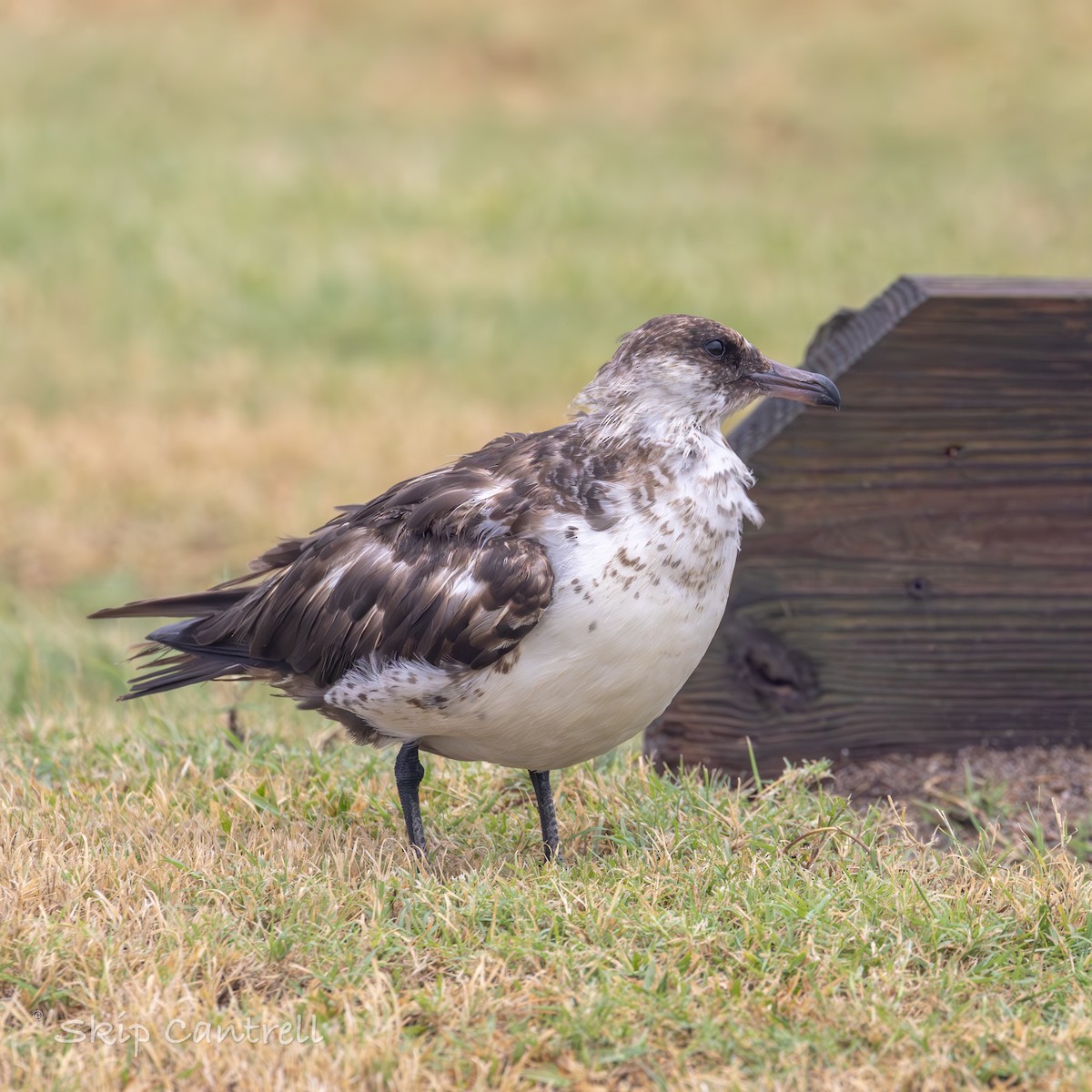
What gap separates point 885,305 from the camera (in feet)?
14.4

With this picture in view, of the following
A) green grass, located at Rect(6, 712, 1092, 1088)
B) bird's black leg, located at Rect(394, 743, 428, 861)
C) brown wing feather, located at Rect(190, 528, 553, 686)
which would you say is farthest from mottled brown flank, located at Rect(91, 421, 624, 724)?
green grass, located at Rect(6, 712, 1092, 1088)

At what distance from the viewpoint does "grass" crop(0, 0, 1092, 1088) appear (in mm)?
3023

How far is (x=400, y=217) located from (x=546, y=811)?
1014 cm

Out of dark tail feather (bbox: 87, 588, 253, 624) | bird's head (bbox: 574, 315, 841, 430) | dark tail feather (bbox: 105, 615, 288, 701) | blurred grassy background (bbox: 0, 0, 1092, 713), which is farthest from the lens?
blurred grassy background (bbox: 0, 0, 1092, 713)

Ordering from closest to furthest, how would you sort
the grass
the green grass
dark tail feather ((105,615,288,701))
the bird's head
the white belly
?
the green grass → the grass → the white belly → the bird's head → dark tail feather ((105,615,288,701))

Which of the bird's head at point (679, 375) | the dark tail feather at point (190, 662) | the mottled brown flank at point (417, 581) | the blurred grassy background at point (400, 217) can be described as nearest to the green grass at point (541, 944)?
the dark tail feather at point (190, 662)

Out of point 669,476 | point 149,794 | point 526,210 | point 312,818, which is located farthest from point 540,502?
point 526,210

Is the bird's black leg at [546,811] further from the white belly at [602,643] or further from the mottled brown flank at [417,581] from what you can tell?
the mottled brown flank at [417,581]

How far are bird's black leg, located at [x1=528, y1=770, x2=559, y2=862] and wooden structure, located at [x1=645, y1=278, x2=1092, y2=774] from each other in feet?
2.38

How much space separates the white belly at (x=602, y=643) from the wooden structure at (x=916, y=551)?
2.98 ft

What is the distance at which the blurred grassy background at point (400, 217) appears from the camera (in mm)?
8977

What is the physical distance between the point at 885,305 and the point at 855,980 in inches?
80.9

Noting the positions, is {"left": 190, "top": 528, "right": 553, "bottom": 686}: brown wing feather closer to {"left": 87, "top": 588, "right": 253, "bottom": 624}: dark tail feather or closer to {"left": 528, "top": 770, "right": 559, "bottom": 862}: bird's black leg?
{"left": 87, "top": 588, "right": 253, "bottom": 624}: dark tail feather

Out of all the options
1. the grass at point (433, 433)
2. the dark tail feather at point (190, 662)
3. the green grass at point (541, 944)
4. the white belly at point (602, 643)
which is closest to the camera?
the green grass at point (541, 944)
